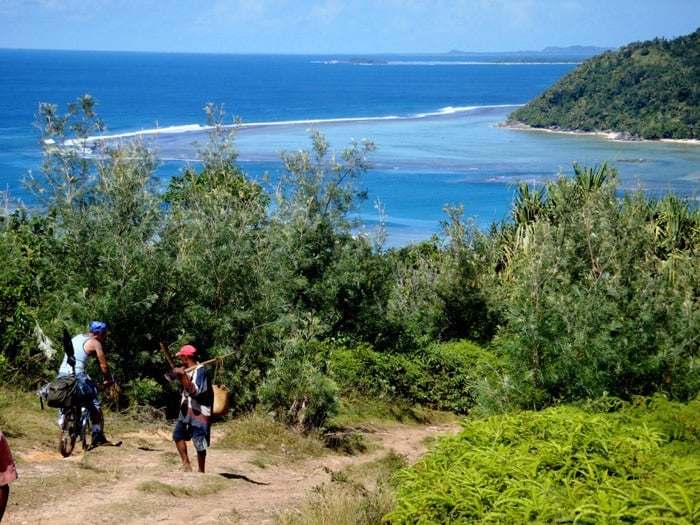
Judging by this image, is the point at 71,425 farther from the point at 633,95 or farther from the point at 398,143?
the point at 633,95

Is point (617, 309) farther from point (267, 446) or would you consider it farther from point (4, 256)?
point (4, 256)

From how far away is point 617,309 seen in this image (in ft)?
41.5

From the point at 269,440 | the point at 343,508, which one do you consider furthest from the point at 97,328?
the point at 343,508

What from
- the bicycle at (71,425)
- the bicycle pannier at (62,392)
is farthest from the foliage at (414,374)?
the bicycle pannier at (62,392)

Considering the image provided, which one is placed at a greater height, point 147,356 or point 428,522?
point 428,522

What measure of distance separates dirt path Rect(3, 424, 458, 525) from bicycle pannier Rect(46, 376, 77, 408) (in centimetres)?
63

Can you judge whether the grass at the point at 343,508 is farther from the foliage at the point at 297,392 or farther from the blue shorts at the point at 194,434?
the foliage at the point at 297,392

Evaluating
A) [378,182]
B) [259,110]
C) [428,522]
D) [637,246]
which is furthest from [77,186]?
[259,110]

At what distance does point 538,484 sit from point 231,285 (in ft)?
33.4

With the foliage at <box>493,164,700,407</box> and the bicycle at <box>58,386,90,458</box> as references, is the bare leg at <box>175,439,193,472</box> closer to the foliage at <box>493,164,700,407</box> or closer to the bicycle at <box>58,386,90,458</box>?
the bicycle at <box>58,386,90,458</box>

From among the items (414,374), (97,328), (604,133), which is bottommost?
(414,374)

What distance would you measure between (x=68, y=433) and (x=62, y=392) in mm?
624

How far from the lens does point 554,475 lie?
17.0 ft

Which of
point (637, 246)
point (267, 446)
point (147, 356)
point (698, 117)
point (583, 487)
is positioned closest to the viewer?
point (583, 487)
